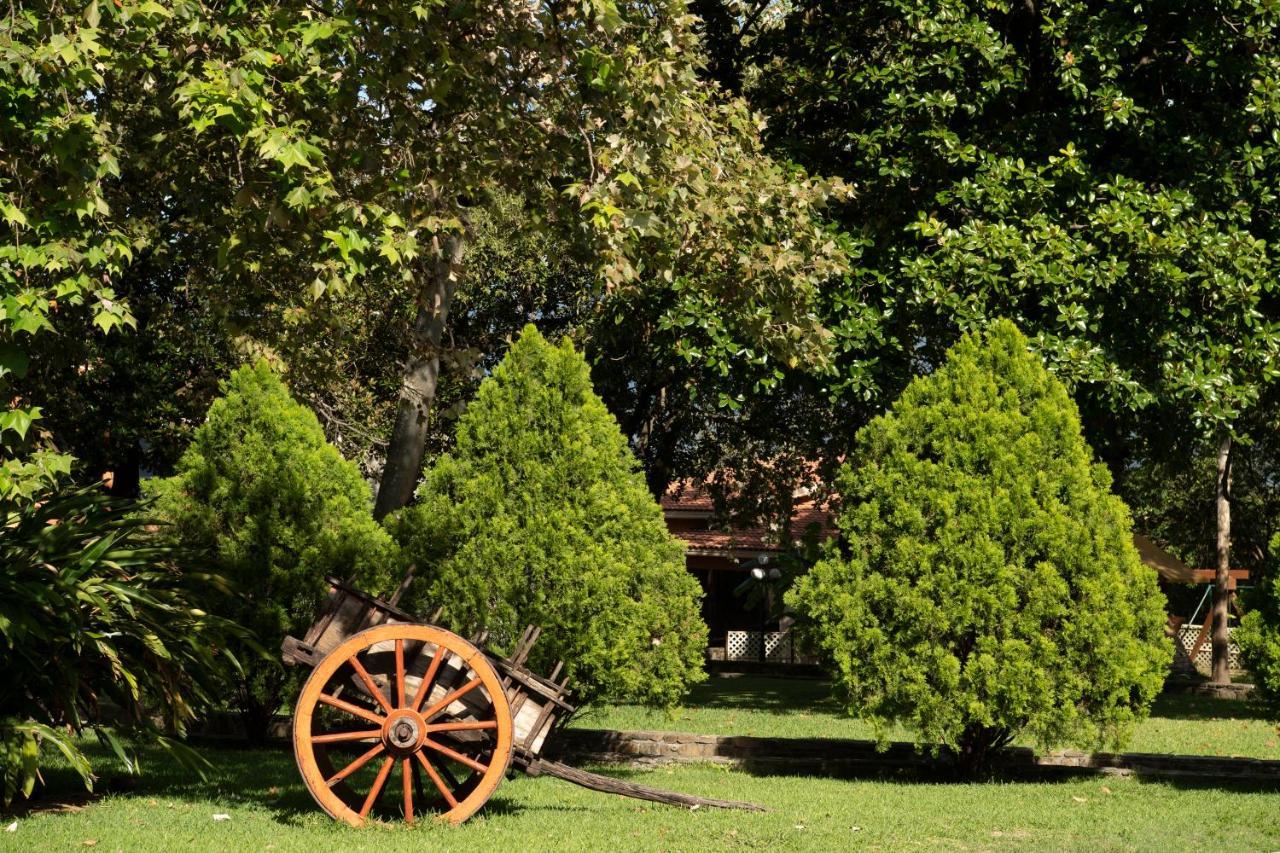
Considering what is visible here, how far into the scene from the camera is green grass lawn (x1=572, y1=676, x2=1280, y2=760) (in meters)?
16.0

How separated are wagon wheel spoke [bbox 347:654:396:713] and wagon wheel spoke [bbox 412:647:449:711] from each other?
0.57 feet

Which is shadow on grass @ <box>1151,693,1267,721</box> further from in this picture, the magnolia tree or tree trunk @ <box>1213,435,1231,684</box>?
the magnolia tree

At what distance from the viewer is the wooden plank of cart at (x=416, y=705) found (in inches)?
334

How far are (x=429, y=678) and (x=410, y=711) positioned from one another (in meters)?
0.24

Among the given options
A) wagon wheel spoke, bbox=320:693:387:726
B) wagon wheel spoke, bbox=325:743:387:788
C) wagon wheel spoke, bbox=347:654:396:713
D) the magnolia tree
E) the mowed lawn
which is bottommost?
the mowed lawn

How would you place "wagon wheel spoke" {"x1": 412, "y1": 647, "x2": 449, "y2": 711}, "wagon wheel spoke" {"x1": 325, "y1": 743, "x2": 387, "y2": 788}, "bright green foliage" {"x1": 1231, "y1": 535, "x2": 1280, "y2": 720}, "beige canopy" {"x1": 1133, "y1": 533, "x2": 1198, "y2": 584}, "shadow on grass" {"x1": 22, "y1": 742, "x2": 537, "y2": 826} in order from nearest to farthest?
"wagon wheel spoke" {"x1": 325, "y1": 743, "x2": 387, "y2": 788} → "wagon wheel spoke" {"x1": 412, "y1": 647, "x2": 449, "y2": 711} → "shadow on grass" {"x1": 22, "y1": 742, "x2": 537, "y2": 826} → "bright green foliage" {"x1": 1231, "y1": 535, "x2": 1280, "y2": 720} → "beige canopy" {"x1": 1133, "y1": 533, "x2": 1198, "y2": 584}

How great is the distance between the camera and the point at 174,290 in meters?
23.1

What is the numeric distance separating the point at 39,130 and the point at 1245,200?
1341cm

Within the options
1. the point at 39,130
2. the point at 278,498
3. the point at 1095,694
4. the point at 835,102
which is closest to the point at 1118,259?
the point at 835,102

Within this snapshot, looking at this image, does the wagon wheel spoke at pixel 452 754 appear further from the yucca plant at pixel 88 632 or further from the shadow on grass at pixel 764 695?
the shadow on grass at pixel 764 695

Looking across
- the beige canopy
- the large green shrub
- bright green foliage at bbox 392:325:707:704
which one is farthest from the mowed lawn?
the beige canopy

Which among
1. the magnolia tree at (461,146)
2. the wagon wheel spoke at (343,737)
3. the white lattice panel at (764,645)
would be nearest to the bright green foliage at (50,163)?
the magnolia tree at (461,146)

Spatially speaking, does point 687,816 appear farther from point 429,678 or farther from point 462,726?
point 429,678

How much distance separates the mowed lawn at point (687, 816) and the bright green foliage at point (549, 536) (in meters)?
1.15
